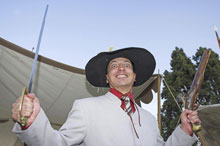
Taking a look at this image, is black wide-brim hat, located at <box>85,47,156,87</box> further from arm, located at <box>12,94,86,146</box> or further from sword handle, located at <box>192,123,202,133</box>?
sword handle, located at <box>192,123,202,133</box>

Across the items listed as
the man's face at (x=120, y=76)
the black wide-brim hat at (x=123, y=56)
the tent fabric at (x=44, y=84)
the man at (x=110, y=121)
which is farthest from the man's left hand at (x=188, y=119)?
the tent fabric at (x=44, y=84)

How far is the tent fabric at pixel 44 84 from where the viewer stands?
366 cm

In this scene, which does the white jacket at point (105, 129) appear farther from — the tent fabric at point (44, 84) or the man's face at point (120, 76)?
the tent fabric at point (44, 84)

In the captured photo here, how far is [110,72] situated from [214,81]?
15.3 meters

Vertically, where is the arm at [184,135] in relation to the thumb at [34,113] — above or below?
below

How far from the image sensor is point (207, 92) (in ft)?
48.4

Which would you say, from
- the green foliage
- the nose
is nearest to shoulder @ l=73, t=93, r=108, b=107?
the nose

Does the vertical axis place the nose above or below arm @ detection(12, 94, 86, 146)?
above

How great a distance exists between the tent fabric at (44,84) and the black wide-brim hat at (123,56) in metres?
1.08

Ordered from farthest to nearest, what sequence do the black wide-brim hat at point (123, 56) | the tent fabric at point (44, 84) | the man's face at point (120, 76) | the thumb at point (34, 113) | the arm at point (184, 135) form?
the tent fabric at point (44, 84) → the black wide-brim hat at point (123, 56) → the man's face at point (120, 76) → the arm at point (184, 135) → the thumb at point (34, 113)

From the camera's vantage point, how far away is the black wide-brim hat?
221 cm

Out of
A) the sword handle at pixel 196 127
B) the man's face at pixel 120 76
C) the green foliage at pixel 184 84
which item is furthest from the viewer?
the green foliage at pixel 184 84

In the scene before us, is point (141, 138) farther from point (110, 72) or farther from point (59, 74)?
point (59, 74)

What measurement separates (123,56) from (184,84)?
48.4 ft
